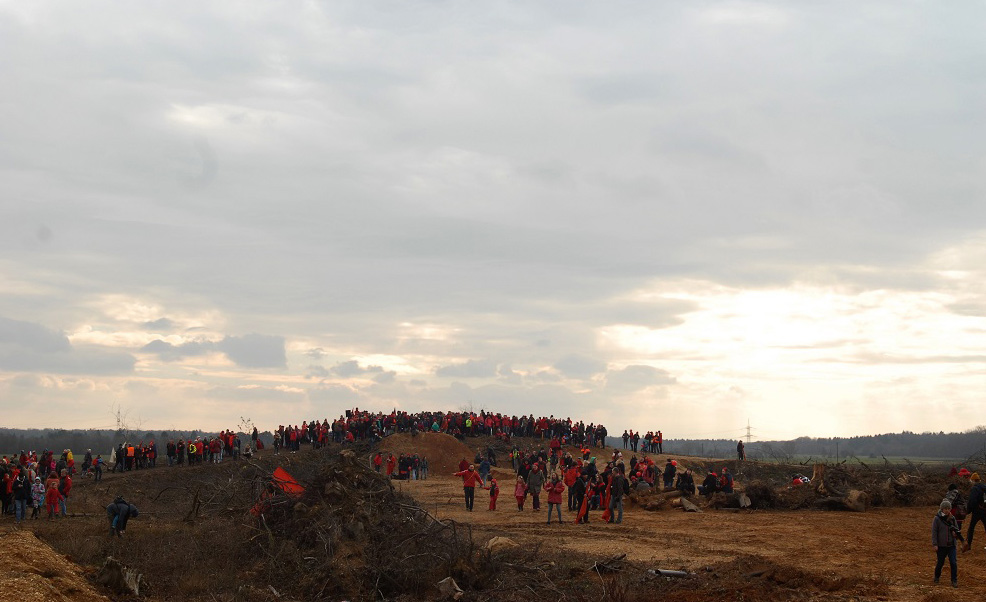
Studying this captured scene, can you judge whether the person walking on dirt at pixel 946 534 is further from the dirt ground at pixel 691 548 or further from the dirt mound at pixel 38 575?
the dirt mound at pixel 38 575

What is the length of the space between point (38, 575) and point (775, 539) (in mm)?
15943

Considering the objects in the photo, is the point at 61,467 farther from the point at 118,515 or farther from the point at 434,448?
the point at 118,515

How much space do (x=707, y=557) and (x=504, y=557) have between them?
448cm

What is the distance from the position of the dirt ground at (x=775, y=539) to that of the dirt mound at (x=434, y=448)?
15845 mm

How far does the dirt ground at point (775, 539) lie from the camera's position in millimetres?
16109

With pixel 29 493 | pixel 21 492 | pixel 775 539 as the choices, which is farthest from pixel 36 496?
pixel 775 539

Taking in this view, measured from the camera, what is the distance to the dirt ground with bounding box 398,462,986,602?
1611 centimetres

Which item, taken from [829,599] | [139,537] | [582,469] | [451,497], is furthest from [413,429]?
[829,599]

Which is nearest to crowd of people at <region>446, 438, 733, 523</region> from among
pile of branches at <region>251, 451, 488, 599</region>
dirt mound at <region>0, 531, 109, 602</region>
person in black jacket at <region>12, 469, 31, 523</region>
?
pile of branches at <region>251, 451, 488, 599</region>

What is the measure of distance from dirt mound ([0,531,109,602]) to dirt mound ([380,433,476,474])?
29.4 meters

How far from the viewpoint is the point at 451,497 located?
33.1 m

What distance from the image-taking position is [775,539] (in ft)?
69.2

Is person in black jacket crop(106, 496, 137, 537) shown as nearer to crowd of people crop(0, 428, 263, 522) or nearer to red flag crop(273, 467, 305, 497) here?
red flag crop(273, 467, 305, 497)

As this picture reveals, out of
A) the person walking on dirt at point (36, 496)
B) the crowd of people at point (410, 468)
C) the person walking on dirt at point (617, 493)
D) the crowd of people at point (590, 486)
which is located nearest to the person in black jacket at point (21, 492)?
the person walking on dirt at point (36, 496)
